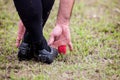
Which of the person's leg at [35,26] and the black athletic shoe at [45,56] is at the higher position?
the person's leg at [35,26]

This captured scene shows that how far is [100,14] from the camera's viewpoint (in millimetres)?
5070

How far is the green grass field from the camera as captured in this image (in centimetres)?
311

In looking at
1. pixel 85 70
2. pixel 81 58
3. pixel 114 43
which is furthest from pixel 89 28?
pixel 85 70

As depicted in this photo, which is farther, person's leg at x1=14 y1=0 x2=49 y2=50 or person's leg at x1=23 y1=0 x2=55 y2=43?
person's leg at x1=23 y1=0 x2=55 y2=43

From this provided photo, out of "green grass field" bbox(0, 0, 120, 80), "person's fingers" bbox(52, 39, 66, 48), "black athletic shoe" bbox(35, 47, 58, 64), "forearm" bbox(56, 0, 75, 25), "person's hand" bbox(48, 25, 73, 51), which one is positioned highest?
"forearm" bbox(56, 0, 75, 25)

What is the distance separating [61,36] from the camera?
3334 mm

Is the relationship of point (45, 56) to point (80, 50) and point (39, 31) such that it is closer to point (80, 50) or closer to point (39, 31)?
point (39, 31)

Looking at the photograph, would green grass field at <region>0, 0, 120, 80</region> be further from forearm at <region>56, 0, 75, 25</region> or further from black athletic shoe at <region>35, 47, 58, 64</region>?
forearm at <region>56, 0, 75, 25</region>

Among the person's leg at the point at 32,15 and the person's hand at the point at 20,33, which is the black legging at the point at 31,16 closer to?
the person's leg at the point at 32,15

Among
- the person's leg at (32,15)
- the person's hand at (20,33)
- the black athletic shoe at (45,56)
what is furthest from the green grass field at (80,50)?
the person's leg at (32,15)

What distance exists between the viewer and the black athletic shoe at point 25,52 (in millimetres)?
3244

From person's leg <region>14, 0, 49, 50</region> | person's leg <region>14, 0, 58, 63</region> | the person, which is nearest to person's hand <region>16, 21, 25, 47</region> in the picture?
the person

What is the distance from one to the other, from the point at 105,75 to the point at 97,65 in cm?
24

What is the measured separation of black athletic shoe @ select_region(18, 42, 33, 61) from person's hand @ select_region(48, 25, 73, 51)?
20 cm
